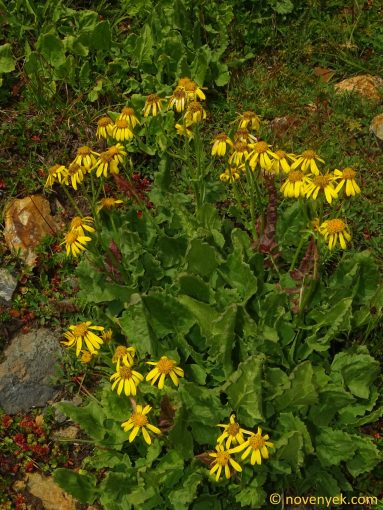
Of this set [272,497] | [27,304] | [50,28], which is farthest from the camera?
[50,28]

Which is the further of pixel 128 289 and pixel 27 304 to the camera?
pixel 27 304

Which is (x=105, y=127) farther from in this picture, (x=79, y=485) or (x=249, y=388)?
(x=79, y=485)

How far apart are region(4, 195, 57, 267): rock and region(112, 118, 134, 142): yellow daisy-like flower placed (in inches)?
54.8

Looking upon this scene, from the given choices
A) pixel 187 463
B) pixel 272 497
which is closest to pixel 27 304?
pixel 187 463

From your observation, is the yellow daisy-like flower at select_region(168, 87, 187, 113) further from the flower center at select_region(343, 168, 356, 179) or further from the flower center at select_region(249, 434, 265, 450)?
the flower center at select_region(249, 434, 265, 450)

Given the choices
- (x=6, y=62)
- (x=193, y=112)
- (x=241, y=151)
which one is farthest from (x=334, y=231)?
(x=6, y=62)

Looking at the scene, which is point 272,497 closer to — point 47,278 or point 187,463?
point 187,463

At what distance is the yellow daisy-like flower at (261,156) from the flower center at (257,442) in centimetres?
151

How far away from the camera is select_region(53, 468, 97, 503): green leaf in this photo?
12.3ft

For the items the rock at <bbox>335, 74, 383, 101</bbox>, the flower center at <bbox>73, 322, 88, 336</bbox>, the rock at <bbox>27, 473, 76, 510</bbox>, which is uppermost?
the rock at <bbox>335, 74, 383, 101</bbox>

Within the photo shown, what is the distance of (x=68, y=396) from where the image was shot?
455 cm

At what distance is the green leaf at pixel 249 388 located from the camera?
3512 mm

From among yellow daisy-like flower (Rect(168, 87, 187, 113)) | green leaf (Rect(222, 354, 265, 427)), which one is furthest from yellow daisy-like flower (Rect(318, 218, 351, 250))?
yellow daisy-like flower (Rect(168, 87, 187, 113))

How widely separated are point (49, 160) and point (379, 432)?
350cm
